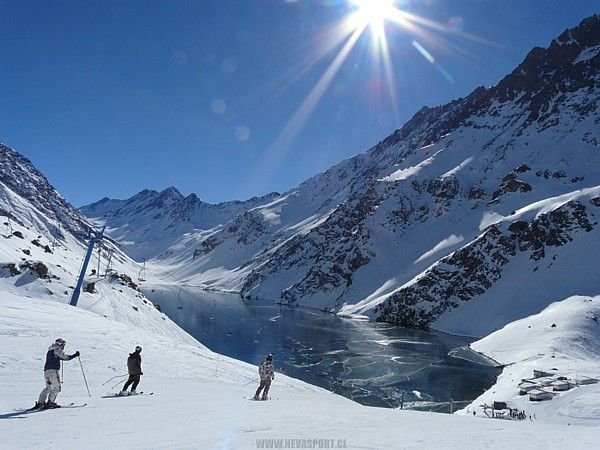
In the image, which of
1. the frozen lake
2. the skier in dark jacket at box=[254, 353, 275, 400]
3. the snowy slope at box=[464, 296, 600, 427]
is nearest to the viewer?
the skier in dark jacket at box=[254, 353, 275, 400]

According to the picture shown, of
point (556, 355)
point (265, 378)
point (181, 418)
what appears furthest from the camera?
point (556, 355)

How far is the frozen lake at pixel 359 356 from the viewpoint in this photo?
53.2 meters

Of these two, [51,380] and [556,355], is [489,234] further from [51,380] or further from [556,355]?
[51,380]

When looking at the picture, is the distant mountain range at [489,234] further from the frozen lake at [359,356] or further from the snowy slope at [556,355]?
the snowy slope at [556,355]

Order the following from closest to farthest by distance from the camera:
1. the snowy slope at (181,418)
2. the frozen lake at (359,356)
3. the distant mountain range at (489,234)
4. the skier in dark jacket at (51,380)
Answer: the snowy slope at (181,418), the skier in dark jacket at (51,380), the frozen lake at (359,356), the distant mountain range at (489,234)

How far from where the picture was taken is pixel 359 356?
73000 millimetres

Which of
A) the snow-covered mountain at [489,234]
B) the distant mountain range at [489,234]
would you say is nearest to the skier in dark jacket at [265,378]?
the snow-covered mountain at [489,234]

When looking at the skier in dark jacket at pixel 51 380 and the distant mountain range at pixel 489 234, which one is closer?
the skier in dark jacket at pixel 51 380

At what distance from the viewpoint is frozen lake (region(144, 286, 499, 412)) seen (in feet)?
174

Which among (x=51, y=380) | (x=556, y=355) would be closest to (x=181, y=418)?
(x=51, y=380)

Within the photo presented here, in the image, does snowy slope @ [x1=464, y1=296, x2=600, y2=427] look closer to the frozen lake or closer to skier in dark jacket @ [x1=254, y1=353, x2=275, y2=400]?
the frozen lake

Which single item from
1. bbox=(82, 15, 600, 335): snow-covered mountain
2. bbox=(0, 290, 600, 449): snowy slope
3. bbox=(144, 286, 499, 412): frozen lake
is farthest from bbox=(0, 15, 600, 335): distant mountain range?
bbox=(0, 290, 600, 449): snowy slope

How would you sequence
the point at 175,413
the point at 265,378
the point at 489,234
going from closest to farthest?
1. the point at 175,413
2. the point at 265,378
3. the point at 489,234

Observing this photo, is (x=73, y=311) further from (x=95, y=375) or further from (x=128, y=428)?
(x=128, y=428)
